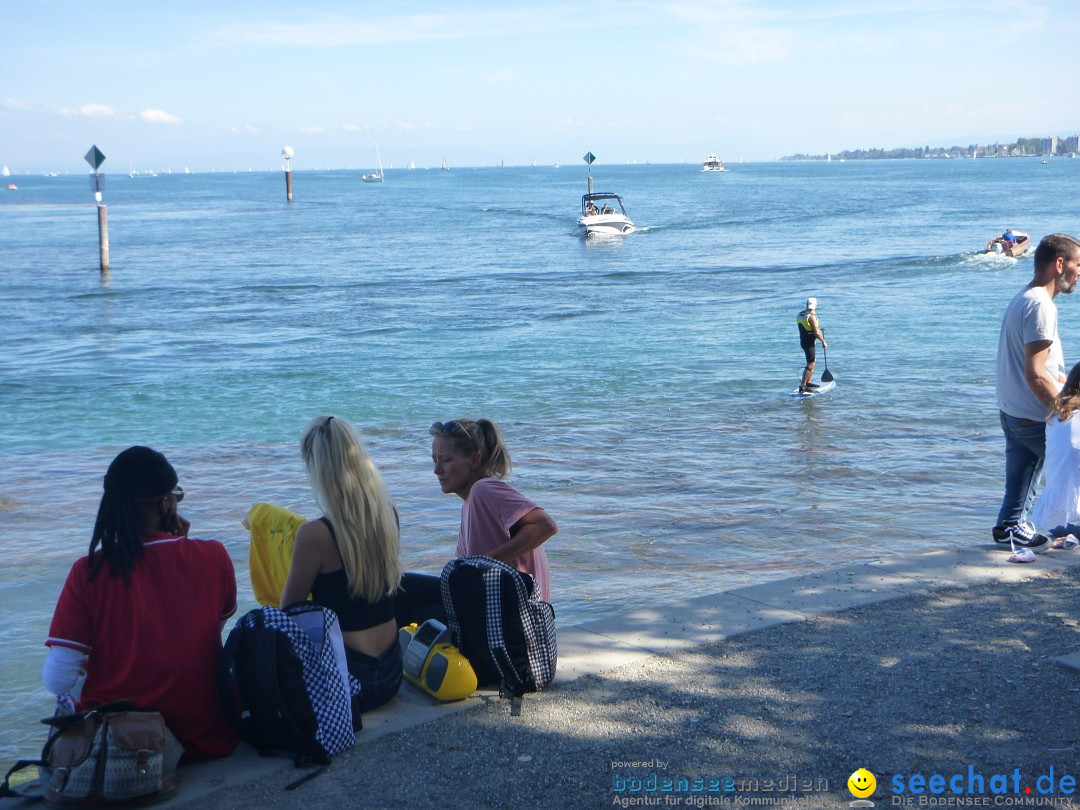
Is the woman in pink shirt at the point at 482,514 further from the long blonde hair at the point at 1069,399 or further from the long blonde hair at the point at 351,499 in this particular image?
the long blonde hair at the point at 1069,399

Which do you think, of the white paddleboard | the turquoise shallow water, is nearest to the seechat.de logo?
the turquoise shallow water

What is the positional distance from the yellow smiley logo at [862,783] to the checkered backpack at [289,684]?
178 centimetres

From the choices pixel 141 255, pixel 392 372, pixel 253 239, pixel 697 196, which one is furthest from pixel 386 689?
pixel 697 196

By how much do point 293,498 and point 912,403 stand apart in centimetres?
885

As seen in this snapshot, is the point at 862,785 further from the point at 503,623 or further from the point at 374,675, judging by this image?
the point at 374,675

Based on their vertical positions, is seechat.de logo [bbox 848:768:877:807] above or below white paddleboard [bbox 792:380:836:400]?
above

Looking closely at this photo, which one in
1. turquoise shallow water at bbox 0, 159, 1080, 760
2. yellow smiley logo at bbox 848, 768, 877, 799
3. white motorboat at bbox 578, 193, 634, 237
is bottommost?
turquoise shallow water at bbox 0, 159, 1080, 760

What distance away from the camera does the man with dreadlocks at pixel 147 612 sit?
3.62 metres

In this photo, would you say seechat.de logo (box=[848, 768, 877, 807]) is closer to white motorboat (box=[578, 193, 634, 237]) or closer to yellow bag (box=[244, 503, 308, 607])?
yellow bag (box=[244, 503, 308, 607])

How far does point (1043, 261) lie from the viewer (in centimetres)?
582

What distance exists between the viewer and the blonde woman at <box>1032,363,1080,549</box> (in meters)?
5.70

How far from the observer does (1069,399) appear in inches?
224

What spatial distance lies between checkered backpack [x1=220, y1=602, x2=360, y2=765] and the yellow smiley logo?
178 cm

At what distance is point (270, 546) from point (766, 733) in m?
2.14
